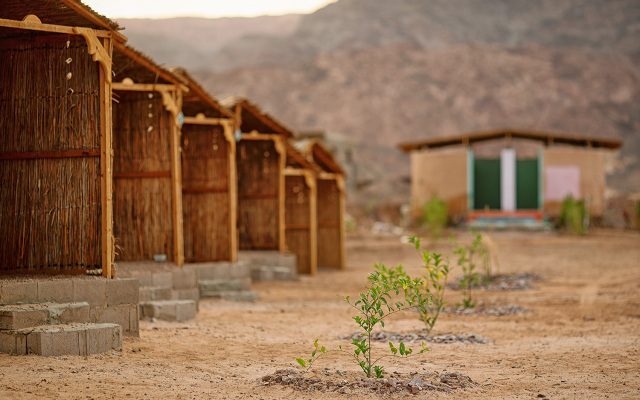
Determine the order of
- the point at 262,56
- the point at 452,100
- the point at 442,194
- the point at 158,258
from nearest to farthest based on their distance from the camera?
1. the point at 158,258
2. the point at 442,194
3. the point at 452,100
4. the point at 262,56

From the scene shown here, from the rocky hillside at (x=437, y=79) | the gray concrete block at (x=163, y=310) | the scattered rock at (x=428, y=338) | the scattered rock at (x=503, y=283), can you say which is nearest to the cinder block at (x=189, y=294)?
the gray concrete block at (x=163, y=310)

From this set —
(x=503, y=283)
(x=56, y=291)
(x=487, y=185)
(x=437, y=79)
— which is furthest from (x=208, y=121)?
(x=437, y=79)

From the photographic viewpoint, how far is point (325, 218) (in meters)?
20.3

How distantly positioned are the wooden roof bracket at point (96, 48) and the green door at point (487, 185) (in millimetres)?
26584

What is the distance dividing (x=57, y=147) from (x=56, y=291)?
152cm

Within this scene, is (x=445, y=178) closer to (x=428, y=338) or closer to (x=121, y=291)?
(x=428, y=338)

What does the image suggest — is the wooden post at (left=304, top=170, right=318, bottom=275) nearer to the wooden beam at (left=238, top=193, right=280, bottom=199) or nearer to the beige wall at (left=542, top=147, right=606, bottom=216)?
the wooden beam at (left=238, top=193, right=280, bottom=199)

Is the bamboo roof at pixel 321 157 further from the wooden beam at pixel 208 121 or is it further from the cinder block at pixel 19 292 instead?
the cinder block at pixel 19 292

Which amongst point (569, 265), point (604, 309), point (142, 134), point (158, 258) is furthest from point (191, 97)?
point (569, 265)

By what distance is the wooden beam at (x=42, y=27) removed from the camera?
7661 millimetres

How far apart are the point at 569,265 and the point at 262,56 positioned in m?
65.7

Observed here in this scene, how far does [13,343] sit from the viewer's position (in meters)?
6.93

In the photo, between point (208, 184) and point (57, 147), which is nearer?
point (57, 147)

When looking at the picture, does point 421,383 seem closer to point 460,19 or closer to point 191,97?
point 191,97
